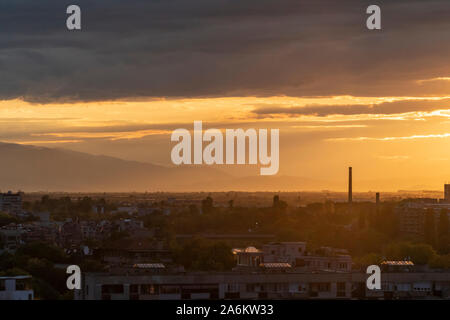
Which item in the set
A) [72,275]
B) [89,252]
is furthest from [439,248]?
[72,275]

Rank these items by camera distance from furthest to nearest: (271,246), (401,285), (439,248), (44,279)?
(439,248) → (271,246) → (44,279) → (401,285)

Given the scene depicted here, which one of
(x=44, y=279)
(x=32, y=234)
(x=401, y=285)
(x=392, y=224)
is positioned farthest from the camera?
(x=392, y=224)
